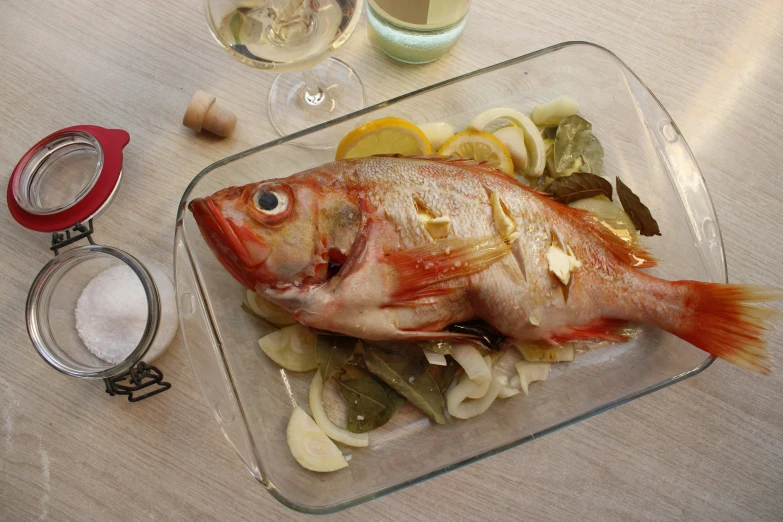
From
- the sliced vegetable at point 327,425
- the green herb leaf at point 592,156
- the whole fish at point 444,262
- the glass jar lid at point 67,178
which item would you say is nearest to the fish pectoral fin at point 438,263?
the whole fish at point 444,262

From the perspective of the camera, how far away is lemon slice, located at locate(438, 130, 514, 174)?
1460mm

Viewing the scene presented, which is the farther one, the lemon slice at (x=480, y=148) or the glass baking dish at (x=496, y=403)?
the lemon slice at (x=480, y=148)

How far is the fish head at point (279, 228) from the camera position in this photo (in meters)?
1.14

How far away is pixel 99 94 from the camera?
1.68m

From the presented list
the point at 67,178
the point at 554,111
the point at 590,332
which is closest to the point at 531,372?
the point at 590,332

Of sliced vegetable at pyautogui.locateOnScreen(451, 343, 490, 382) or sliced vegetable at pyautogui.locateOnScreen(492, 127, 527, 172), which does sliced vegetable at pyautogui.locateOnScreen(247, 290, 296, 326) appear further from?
Result: sliced vegetable at pyautogui.locateOnScreen(492, 127, 527, 172)

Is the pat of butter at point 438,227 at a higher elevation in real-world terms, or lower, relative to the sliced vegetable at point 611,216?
lower

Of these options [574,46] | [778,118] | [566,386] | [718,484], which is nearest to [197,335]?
[566,386]

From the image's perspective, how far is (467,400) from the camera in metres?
1.39

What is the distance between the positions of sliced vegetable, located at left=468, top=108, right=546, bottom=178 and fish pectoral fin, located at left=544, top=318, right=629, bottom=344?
0.44 meters

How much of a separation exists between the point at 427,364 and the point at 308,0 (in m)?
0.96

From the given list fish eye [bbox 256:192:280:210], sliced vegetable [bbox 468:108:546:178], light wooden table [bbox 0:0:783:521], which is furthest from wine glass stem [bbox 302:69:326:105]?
fish eye [bbox 256:192:280:210]

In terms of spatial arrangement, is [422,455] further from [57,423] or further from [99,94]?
[99,94]

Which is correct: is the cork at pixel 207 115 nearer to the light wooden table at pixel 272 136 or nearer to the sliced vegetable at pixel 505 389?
the light wooden table at pixel 272 136
